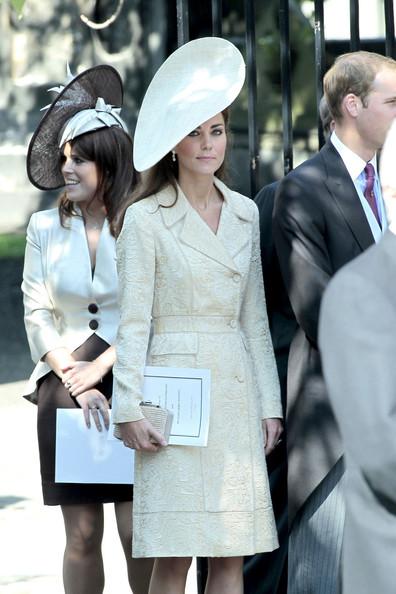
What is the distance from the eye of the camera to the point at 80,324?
17.0 feet

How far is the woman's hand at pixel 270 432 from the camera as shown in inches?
182

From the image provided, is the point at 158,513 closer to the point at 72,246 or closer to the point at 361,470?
the point at 72,246

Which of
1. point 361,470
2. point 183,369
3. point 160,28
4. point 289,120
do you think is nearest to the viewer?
point 361,470

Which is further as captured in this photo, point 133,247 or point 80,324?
point 80,324

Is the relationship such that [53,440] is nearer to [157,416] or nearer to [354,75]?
[157,416]

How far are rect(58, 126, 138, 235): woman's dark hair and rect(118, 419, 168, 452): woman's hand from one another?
979 millimetres

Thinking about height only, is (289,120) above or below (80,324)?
above

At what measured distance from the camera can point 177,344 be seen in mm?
4488

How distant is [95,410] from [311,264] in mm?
1044

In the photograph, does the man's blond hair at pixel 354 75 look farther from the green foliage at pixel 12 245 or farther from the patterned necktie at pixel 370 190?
the green foliage at pixel 12 245

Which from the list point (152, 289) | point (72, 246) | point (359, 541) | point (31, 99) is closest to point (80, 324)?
point (72, 246)

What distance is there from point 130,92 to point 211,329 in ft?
42.2

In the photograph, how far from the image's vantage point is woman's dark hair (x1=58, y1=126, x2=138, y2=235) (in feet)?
17.0

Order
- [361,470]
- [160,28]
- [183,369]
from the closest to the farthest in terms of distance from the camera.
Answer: [361,470] → [183,369] → [160,28]
